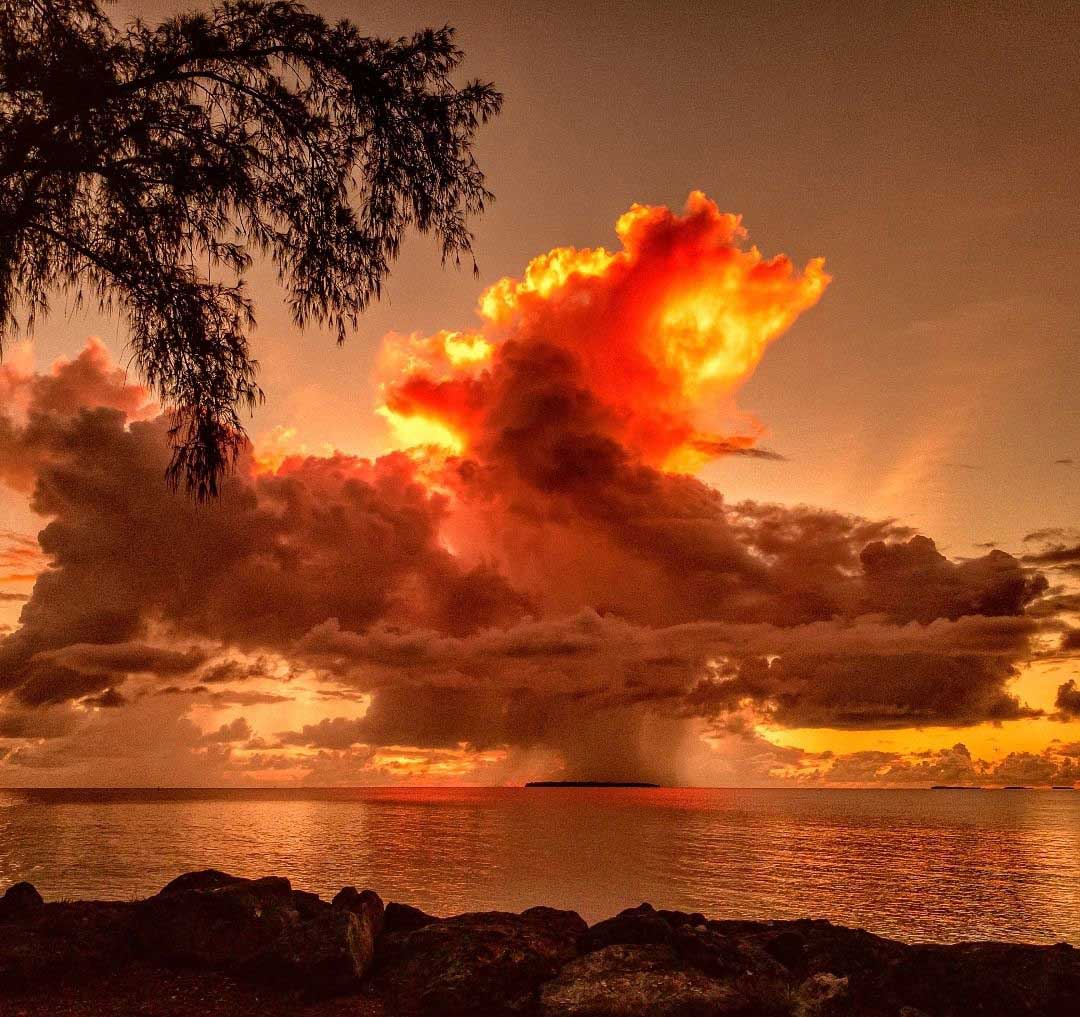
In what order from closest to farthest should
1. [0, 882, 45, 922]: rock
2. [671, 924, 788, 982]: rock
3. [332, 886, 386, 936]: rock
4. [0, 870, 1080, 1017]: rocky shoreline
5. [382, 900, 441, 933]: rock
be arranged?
[0, 870, 1080, 1017]: rocky shoreline, [671, 924, 788, 982]: rock, [0, 882, 45, 922]: rock, [332, 886, 386, 936]: rock, [382, 900, 441, 933]: rock

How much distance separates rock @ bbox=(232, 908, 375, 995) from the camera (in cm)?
1070

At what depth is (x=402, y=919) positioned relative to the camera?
14.3 m

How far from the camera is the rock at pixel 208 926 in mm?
11031

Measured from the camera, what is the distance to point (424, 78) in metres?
9.29

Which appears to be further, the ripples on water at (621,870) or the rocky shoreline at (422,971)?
the ripples on water at (621,870)

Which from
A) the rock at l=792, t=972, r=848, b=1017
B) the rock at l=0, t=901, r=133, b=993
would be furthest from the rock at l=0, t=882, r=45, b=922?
the rock at l=792, t=972, r=848, b=1017

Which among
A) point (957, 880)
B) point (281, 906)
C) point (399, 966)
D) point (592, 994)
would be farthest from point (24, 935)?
point (957, 880)

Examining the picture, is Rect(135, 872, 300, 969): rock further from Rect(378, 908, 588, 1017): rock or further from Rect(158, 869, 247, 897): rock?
Rect(378, 908, 588, 1017): rock

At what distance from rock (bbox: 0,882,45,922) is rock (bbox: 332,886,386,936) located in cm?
449

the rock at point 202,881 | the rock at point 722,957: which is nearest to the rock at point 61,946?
the rock at point 202,881

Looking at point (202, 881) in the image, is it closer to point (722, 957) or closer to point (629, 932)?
point (629, 932)

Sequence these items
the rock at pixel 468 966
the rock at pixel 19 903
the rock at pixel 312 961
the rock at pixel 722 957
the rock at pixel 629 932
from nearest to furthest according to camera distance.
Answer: the rock at pixel 468 966, the rock at pixel 312 961, the rock at pixel 722 957, the rock at pixel 19 903, the rock at pixel 629 932

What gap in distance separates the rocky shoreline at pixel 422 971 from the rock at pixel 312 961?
18 mm

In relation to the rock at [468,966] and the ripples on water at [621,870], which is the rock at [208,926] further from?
the ripples on water at [621,870]
